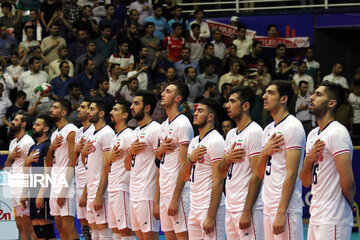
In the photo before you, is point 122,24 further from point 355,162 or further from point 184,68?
point 355,162

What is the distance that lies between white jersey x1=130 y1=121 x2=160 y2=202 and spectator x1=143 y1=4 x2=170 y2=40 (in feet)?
35.4

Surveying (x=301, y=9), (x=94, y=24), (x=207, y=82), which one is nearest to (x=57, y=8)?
(x=94, y=24)

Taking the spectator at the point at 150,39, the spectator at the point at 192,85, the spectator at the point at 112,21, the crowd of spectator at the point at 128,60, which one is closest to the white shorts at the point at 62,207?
the crowd of spectator at the point at 128,60

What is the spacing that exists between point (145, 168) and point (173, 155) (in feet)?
2.87

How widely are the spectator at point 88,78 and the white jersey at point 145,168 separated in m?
7.92

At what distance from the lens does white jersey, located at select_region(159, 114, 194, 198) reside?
10.1 metres

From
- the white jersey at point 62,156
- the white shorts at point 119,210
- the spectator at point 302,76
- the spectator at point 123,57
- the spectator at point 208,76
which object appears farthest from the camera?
the spectator at point 123,57

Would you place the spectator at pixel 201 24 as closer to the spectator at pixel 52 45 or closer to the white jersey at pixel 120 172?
the spectator at pixel 52 45

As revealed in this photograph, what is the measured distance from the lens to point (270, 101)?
28.0ft

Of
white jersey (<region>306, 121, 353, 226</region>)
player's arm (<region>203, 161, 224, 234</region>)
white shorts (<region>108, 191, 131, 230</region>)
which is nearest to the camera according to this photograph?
white jersey (<region>306, 121, 353, 226</region>)

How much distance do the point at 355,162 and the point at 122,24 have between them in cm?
918

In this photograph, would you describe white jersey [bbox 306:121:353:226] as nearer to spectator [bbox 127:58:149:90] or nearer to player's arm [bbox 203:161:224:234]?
player's arm [bbox 203:161:224:234]

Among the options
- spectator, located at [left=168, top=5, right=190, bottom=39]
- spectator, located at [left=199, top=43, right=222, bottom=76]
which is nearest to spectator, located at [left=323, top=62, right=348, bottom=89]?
spectator, located at [left=199, top=43, right=222, bottom=76]

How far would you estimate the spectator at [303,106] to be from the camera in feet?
60.1
